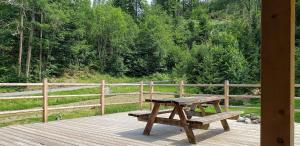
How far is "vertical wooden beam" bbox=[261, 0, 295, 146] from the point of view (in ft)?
5.30

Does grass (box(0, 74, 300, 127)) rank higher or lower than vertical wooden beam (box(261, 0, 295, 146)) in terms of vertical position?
lower

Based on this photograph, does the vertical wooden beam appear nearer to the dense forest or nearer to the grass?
the grass

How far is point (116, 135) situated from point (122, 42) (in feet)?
91.3

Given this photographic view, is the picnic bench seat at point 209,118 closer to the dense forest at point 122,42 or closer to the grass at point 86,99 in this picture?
the grass at point 86,99

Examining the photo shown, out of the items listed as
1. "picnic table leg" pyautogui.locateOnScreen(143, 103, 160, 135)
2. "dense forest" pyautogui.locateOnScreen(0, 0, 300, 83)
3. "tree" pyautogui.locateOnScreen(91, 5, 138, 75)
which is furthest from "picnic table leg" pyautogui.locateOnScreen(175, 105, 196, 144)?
"tree" pyautogui.locateOnScreen(91, 5, 138, 75)

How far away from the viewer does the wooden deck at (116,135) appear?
4883 millimetres

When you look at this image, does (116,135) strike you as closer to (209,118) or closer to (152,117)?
(152,117)

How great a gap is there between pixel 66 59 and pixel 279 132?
27.7 meters

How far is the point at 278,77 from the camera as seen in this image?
1.65 metres

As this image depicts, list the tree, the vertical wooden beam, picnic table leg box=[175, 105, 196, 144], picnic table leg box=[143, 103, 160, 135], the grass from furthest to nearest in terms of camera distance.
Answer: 1. the tree
2. the grass
3. picnic table leg box=[143, 103, 160, 135]
4. picnic table leg box=[175, 105, 196, 144]
5. the vertical wooden beam

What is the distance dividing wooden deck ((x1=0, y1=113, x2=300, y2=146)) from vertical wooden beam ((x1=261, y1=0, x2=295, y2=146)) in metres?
3.25

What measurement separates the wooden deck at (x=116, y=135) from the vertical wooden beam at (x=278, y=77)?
3.25 m

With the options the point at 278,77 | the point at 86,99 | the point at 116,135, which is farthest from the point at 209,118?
the point at 86,99

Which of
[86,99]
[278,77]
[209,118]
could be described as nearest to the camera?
[278,77]
